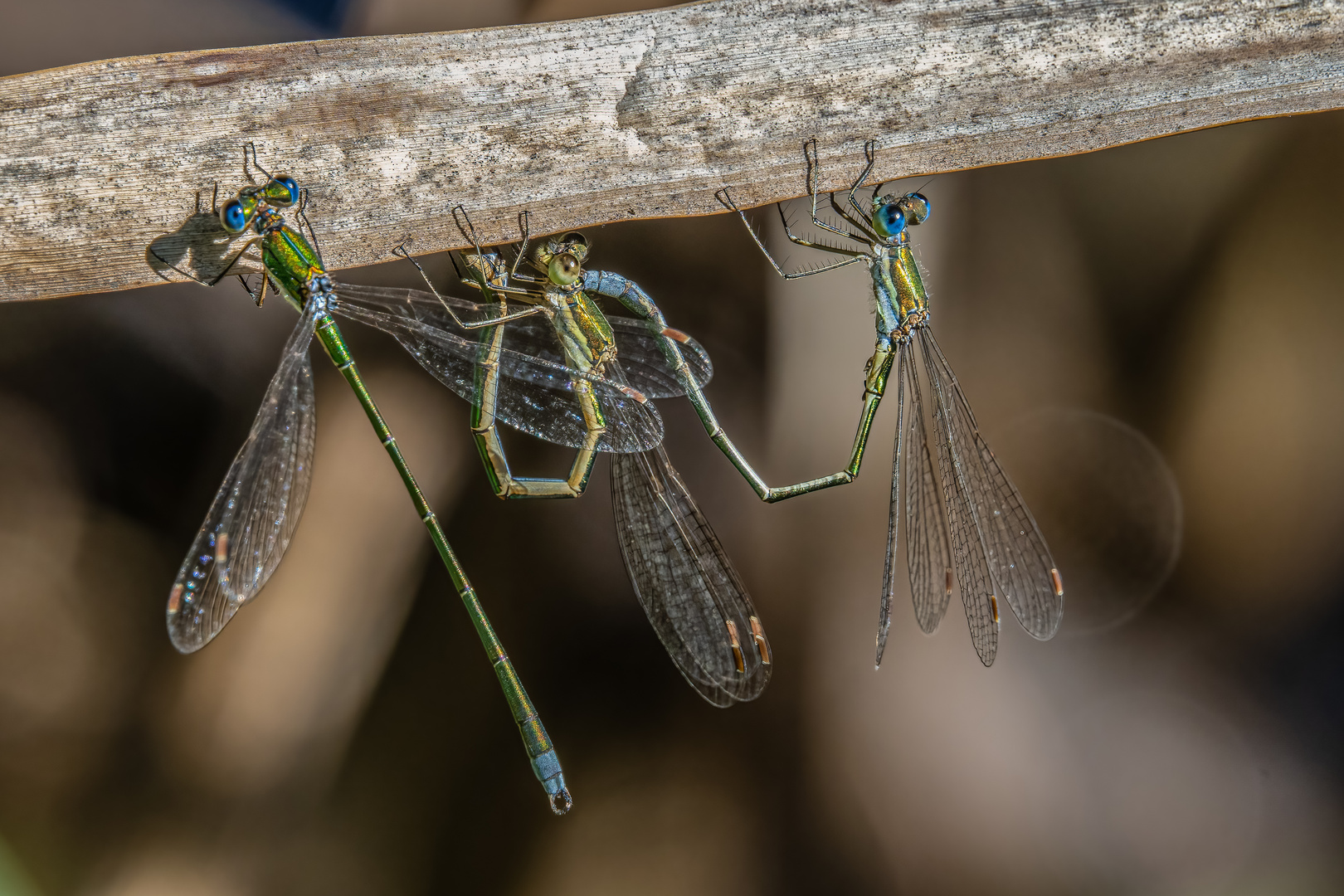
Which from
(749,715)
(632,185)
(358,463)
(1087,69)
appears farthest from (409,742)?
(1087,69)

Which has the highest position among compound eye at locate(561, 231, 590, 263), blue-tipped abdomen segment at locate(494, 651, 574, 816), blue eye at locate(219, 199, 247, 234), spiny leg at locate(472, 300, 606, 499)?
compound eye at locate(561, 231, 590, 263)

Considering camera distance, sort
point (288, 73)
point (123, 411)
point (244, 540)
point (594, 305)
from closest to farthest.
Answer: point (288, 73)
point (244, 540)
point (594, 305)
point (123, 411)

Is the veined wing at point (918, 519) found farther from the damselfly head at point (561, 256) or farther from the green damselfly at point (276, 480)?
the green damselfly at point (276, 480)

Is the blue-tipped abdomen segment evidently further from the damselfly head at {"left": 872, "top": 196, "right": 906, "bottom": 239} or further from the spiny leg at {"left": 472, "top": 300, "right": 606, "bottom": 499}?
the damselfly head at {"left": 872, "top": 196, "right": 906, "bottom": 239}

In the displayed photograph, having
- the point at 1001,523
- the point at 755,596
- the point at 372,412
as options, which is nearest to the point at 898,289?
the point at 1001,523

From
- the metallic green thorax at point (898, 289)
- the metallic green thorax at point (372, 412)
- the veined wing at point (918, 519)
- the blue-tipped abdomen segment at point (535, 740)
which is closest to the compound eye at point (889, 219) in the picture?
the metallic green thorax at point (898, 289)

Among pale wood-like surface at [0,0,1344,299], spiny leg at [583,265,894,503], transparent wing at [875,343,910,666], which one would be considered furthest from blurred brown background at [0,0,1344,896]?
pale wood-like surface at [0,0,1344,299]

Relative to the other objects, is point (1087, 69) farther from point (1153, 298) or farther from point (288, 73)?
point (288, 73)
